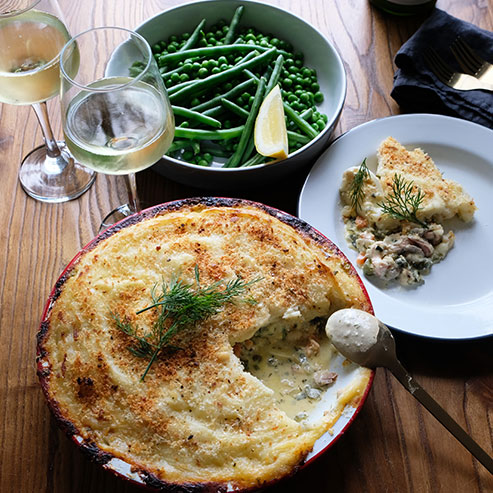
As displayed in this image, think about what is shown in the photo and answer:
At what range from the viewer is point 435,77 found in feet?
10.2

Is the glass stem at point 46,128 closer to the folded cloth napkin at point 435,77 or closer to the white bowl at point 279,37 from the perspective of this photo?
the white bowl at point 279,37

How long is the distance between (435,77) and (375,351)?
1716 millimetres

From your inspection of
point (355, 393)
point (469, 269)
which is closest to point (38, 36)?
point (355, 393)

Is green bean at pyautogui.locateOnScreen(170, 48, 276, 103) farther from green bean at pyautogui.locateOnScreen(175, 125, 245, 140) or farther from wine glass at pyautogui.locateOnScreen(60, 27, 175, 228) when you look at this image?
wine glass at pyautogui.locateOnScreen(60, 27, 175, 228)

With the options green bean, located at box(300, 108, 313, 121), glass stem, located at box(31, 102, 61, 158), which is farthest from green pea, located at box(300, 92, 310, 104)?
glass stem, located at box(31, 102, 61, 158)

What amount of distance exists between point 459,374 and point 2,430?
1751 millimetres

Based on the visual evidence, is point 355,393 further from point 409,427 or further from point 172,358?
point 172,358

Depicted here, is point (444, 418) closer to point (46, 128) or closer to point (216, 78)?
point (216, 78)

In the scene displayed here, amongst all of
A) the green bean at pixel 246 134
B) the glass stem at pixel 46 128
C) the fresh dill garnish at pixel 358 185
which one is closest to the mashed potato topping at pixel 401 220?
the fresh dill garnish at pixel 358 185

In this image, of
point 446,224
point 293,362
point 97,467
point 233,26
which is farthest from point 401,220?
point 97,467

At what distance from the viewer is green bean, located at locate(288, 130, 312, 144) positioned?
2852mm

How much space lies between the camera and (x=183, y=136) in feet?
9.21

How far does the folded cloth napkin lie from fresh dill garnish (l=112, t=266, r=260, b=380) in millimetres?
1652

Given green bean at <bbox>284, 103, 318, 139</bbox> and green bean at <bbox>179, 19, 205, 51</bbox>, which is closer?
green bean at <bbox>284, 103, 318, 139</bbox>
